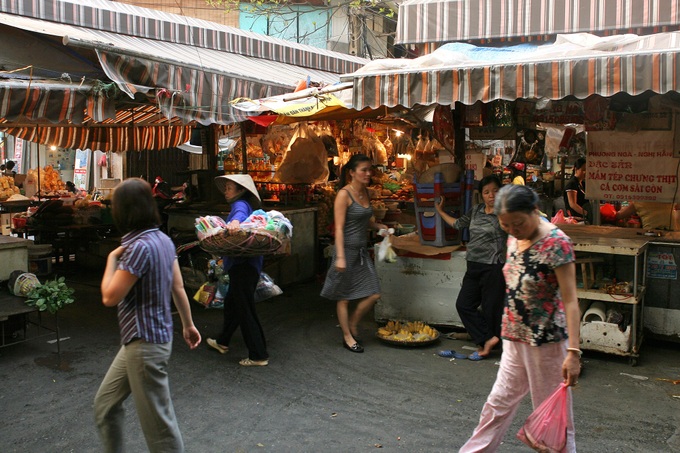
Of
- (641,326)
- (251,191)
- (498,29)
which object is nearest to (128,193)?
(251,191)

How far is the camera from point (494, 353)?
20.5 ft

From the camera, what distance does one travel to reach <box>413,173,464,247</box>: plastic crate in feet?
22.2

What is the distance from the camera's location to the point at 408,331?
6.66 metres

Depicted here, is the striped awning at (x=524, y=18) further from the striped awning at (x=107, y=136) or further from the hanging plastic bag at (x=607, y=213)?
the striped awning at (x=107, y=136)

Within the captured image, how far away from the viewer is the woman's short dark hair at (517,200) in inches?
130

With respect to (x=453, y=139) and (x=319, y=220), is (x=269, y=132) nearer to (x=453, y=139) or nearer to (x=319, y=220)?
(x=319, y=220)

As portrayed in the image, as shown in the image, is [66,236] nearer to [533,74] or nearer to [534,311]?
[533,74]

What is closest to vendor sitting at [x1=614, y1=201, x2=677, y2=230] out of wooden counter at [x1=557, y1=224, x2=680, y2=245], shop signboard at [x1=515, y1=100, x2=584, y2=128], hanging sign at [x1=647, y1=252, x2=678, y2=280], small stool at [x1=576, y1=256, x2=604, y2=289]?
wooden counter at [x1=557, y1=224, x2=680, y2=245]

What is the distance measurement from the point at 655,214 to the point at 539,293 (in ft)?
15.8

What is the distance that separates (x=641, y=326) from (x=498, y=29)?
4.63 metres

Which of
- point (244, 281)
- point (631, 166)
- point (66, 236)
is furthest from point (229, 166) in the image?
point (631, 166)

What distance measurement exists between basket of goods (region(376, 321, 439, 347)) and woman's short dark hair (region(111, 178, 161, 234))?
3.72m

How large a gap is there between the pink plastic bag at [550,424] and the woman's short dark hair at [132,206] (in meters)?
2.27

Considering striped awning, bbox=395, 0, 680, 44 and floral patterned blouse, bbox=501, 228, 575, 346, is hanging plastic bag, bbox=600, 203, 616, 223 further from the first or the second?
floral patterned blouse, bbox=501, 228, 575, 346
